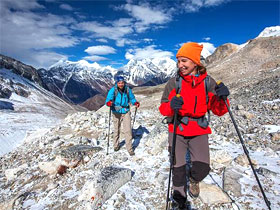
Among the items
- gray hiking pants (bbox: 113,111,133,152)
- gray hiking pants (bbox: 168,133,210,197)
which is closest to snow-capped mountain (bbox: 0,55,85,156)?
gray hiking pants (bbox: 113,111,133,152)

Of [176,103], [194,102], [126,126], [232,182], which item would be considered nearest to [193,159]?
[194,102]

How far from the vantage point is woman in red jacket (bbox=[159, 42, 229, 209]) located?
3.29 meters

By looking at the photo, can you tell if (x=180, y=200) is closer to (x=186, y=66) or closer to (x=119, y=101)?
(x=186, y=66)

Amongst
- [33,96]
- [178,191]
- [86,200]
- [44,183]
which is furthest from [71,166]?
[33,96]

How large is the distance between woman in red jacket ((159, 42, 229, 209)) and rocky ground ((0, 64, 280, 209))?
2.71ft

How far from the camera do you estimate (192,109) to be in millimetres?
3277

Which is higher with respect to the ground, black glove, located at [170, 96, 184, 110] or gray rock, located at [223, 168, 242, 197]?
black glove, located at [170, 96, 184, 110]

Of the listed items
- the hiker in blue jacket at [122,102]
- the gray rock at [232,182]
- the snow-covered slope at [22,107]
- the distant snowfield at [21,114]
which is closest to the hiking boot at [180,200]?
the gray rock at [232,182]

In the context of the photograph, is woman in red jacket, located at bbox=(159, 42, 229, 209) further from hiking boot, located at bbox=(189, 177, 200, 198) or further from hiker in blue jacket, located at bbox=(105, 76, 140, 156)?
hiker in blue jacket, located at bbox=(105, 76, 140, 156)

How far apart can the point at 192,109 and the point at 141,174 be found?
2.69 m

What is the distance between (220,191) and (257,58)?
33444 millimetres

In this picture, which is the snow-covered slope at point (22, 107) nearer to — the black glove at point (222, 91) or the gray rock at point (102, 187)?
the gray rock at point (102, 187)

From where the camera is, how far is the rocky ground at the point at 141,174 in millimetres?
3736

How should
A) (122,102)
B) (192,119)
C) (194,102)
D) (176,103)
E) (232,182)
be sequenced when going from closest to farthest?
1. (176,103)
2. (194,102)
3. (192,119)
4. (232,182)
5. (122,102)
